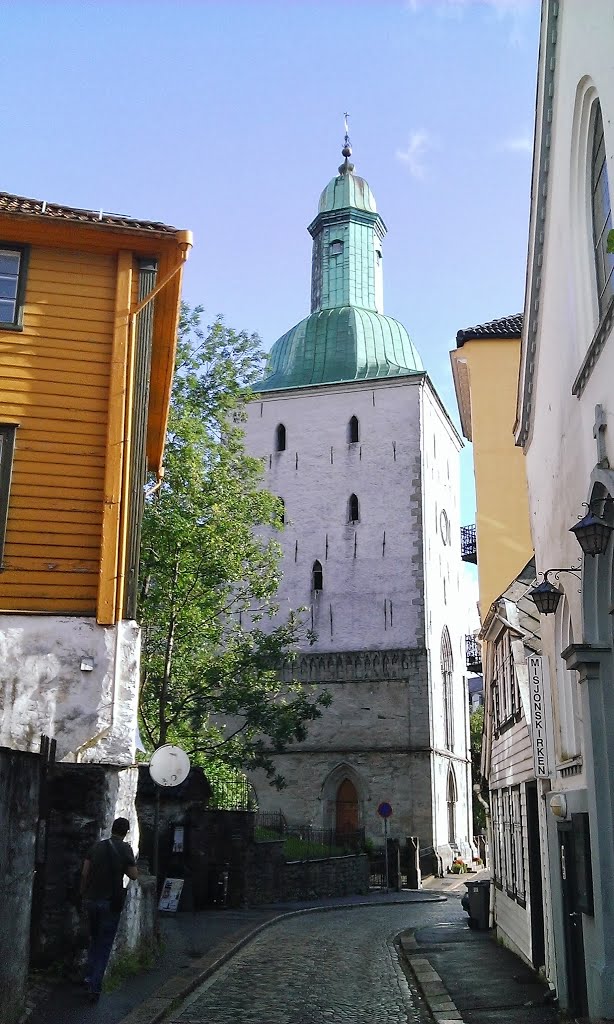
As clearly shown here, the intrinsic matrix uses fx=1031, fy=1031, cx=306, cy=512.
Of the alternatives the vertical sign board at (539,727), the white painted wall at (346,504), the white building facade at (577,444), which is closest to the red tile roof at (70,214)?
the white building facade at (577,444)

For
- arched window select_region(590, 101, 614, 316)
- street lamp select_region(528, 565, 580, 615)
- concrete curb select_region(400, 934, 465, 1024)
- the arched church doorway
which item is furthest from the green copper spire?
arched window select_region(590, 101, 614, 316)

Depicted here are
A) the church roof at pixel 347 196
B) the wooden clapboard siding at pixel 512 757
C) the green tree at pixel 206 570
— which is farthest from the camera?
the church roof at pixel 347 196

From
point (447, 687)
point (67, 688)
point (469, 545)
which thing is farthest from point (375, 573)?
point (67, 688)

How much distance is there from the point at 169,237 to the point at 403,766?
26.3 meters

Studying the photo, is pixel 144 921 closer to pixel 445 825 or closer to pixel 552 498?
pixel 552 498

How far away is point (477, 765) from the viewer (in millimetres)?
51406

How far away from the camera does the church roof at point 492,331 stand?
2283 centimetres

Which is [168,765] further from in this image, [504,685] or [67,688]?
[504,685]

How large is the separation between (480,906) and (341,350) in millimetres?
27902

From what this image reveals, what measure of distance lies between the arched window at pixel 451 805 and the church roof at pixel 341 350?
50.8 ft

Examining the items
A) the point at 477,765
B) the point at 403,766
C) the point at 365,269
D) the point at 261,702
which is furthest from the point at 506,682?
the point at 477,765

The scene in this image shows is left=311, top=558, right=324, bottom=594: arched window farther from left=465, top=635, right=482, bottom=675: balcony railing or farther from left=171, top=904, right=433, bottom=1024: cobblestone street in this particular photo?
left=171, top=904, right=433, bottom=1024: cobblestone street

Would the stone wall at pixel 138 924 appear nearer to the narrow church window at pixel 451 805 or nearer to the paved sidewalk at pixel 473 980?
the paved sidewalk at pixel 473 980

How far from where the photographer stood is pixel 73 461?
1138 cm
